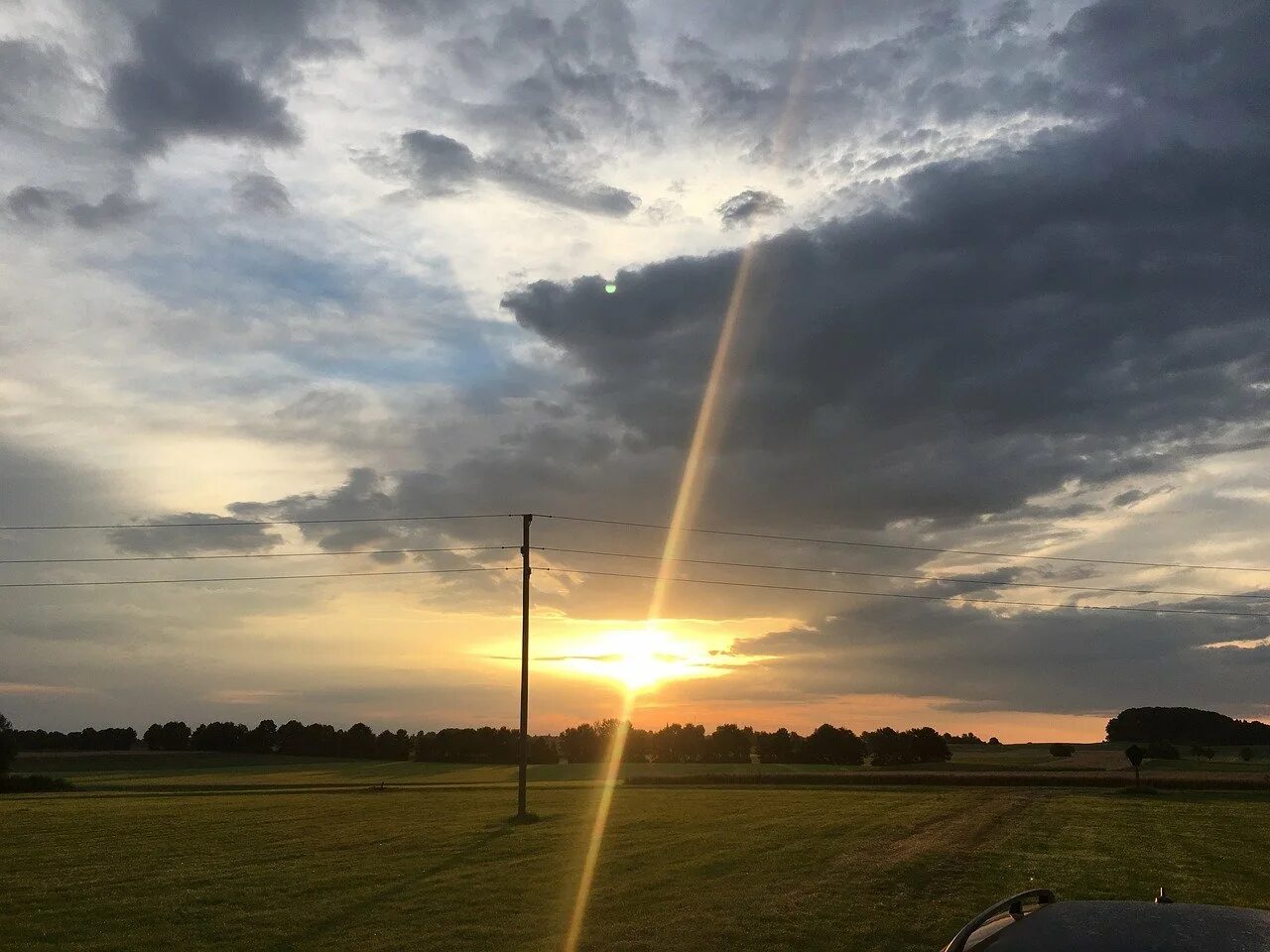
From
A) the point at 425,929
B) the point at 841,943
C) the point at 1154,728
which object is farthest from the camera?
the point at 1154,728

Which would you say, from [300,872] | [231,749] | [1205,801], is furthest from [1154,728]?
[300,872]

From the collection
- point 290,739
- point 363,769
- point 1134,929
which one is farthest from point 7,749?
point 1134,929

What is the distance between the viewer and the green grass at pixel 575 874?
20688 millimetres

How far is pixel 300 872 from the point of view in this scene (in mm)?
29453

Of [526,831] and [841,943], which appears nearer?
[841,943]

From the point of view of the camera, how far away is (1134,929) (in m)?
6.14

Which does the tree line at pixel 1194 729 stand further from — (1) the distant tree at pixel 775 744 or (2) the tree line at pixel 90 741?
(2) the tree line at pixel 90 741

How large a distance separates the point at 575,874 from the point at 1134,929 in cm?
2456

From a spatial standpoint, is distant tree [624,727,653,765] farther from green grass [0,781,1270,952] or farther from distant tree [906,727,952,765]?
green grass [0,781,1270,952]

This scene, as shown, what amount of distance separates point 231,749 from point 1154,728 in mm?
157374

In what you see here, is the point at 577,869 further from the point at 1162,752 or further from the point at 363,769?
the point at 1162,752

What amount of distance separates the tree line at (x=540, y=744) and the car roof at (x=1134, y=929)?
491 ft

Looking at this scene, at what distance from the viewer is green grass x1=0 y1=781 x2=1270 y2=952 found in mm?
20688

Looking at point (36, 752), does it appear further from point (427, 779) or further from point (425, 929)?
point (425, 929)
